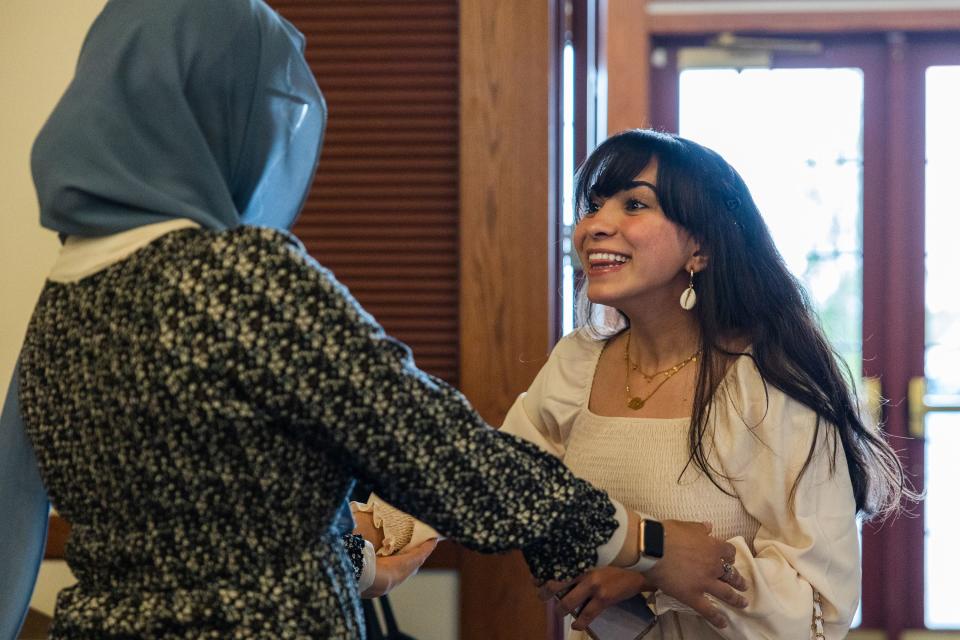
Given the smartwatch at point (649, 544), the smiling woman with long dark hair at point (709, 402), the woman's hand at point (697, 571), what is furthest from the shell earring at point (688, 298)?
the smartwatch at point (649, 544)

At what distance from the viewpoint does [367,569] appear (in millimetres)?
1493

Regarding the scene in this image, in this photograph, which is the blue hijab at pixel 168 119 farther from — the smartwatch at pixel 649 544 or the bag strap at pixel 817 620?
the bag strap at pixel 817 620

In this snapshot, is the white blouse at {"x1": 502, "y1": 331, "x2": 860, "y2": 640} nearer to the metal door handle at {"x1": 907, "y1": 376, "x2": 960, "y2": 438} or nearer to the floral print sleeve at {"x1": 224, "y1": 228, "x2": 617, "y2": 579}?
the floral print sleeve at {"x1": 224, "y1": 228, "x2": 617, "y2": 579}

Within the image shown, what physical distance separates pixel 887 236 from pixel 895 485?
2746 millimetres

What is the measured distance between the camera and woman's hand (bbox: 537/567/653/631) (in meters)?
1.47

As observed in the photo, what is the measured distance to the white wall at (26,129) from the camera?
87.7 inches

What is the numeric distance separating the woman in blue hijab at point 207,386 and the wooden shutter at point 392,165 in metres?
1.10

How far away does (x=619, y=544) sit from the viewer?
1254mm

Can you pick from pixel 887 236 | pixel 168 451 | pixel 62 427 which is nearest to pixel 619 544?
pixel 168 451

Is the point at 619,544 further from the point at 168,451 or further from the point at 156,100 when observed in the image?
the point at 156,100

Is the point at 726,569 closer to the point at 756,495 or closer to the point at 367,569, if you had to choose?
the point at 756,495

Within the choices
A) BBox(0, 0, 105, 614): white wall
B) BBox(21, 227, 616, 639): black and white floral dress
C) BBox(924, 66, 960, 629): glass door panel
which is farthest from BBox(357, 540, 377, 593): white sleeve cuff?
BBox(924, 66, 960, 629): glass door panel

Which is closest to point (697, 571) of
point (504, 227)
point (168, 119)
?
point (168, 119)

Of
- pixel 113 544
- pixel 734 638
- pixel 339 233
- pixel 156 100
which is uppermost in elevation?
pixel 156 100
